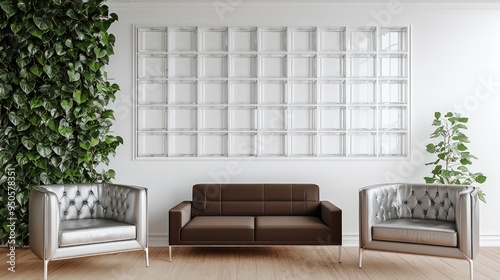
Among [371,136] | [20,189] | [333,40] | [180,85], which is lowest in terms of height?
[20,189]

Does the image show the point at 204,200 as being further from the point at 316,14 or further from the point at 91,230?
the point at 316,14

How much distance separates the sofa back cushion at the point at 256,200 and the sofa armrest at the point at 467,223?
4.78ft

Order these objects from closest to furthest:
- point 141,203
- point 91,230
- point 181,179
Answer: point 91,230
point 141,203
point 181,179

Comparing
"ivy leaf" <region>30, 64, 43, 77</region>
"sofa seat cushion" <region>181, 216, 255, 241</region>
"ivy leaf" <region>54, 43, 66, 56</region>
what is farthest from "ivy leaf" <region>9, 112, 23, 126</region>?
"sofa seat cushion" <region>181, 216, 255, 241</region>

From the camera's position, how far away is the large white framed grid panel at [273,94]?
5.05m

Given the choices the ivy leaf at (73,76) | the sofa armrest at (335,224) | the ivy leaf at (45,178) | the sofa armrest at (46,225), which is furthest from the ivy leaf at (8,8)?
the sofa armrest at (335,224)

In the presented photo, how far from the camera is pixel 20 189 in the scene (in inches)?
178

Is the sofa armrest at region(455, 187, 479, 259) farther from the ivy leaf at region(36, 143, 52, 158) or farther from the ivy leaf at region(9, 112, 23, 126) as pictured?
the ivy leaf at region(9, 112, 23, 126)

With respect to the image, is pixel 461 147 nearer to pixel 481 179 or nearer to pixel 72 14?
pixel 481 179

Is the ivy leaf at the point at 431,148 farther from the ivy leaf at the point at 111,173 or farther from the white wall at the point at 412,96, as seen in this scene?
the ivy leaf at the point at 111,173

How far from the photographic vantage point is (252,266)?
4.06 metres

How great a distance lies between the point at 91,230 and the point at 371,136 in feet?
10.5

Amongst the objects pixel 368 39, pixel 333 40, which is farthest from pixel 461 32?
pixel 333 40

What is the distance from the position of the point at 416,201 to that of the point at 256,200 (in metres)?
1.64
